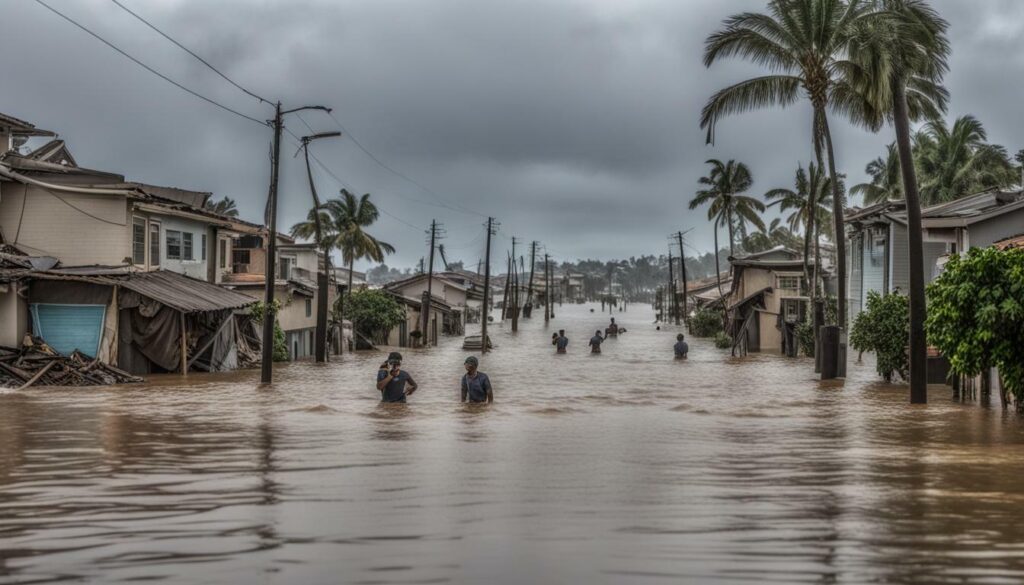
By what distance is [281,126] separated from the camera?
29094 mm

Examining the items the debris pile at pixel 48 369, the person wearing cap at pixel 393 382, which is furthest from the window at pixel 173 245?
the person wearing cap at pixel 393 382

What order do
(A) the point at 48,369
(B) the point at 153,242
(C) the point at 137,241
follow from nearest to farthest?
(A) the point at 48,369, (C) the point at 137,241, (B) the point at 153,242

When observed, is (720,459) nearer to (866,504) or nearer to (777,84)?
(866,504)

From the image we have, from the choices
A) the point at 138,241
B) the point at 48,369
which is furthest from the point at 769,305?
the point at 48,369

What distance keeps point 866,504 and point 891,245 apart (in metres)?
33.2

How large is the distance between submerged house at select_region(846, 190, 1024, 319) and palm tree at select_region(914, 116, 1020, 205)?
5640 millimetres

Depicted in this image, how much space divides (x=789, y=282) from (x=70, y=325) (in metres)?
38.9

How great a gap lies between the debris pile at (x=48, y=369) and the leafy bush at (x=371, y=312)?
29.1 metres

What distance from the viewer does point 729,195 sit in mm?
74125

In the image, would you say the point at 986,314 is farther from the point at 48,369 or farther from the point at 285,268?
the point at 285,268

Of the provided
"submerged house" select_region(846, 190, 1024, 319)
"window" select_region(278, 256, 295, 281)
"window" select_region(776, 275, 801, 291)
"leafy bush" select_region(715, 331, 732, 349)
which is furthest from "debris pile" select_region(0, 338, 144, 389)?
"leafy bush" select_region(715, 331, 732, 349)

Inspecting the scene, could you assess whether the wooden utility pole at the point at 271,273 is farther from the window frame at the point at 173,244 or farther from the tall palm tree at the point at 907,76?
the tall palm tree at the point at 907,76

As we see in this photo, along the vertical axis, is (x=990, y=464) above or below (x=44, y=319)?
below

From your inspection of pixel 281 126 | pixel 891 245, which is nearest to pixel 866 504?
pixel 281 126
